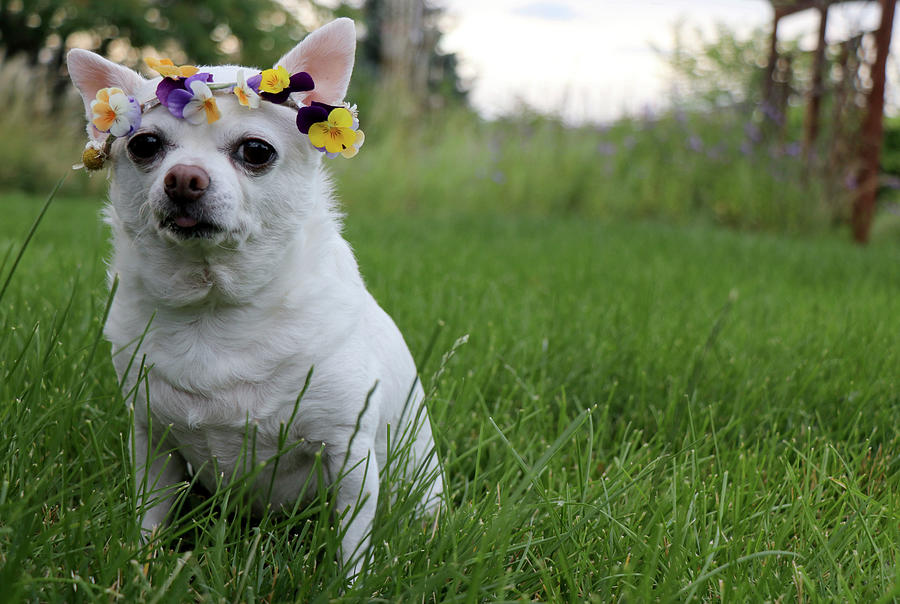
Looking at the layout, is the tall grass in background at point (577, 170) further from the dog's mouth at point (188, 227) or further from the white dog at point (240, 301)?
the dog's mouth at point (188, 227)

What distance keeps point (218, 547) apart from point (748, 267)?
484 cm

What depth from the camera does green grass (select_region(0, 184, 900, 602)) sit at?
1.30 meters

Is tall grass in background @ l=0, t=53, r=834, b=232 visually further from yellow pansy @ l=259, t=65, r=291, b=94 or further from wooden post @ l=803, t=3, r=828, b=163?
yellow pansy @ l=259, t=65, r=291, b=94

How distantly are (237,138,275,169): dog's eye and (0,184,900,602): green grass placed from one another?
1.57 feet

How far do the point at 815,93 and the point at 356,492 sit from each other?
29.0ft

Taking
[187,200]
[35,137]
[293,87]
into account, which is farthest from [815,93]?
[35,137]

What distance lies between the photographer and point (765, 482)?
194 cm

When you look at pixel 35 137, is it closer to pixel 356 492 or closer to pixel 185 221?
pixel 185 221

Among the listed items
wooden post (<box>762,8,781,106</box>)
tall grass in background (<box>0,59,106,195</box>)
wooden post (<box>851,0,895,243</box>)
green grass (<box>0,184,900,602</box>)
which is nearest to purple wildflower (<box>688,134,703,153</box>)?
wooden post (<box>762,8,781,106</box>)

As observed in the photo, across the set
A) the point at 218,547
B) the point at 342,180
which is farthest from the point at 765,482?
the point at 342,180

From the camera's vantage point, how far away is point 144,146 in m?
1.44

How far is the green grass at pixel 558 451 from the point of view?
1301 millimetres

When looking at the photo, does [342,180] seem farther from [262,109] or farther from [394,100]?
[262,109]

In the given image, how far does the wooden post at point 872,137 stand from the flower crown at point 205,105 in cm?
742
